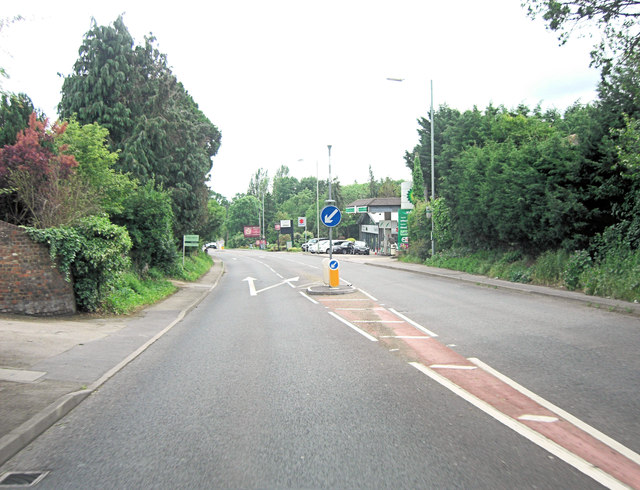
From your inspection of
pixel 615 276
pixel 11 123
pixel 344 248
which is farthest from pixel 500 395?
pixel 344 248

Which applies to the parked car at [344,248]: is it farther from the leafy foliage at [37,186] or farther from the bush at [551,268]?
the leafy foliage at [37,186]

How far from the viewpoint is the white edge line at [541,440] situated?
3.65 meters

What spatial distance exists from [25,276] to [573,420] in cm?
1039

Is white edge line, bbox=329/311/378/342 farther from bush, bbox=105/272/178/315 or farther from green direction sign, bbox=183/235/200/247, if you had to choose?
green direction sign, bbox=183/235/200/247

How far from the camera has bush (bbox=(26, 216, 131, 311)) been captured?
10945mm

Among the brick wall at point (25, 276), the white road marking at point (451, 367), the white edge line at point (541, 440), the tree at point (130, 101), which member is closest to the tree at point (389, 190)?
the tree at point (130, 101)

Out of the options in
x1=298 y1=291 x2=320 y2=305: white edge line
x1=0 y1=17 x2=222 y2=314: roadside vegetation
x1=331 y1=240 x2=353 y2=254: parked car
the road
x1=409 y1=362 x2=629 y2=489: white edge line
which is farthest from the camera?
x1=331 y1=240 x2=353 y2=254: parked car

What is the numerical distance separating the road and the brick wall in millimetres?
2905

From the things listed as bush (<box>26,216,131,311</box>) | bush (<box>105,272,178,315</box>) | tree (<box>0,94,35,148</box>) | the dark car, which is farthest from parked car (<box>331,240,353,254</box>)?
bush (<box>26,216,131,311</box>)

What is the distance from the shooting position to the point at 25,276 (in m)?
10.8

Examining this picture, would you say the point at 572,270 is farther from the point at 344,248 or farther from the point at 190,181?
the point at 344,248

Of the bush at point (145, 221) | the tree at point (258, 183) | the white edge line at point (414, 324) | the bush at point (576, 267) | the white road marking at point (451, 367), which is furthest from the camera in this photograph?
the tree at point (258, 183)

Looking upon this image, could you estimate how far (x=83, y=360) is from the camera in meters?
7.58

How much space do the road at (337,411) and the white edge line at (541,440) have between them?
0.12ft
